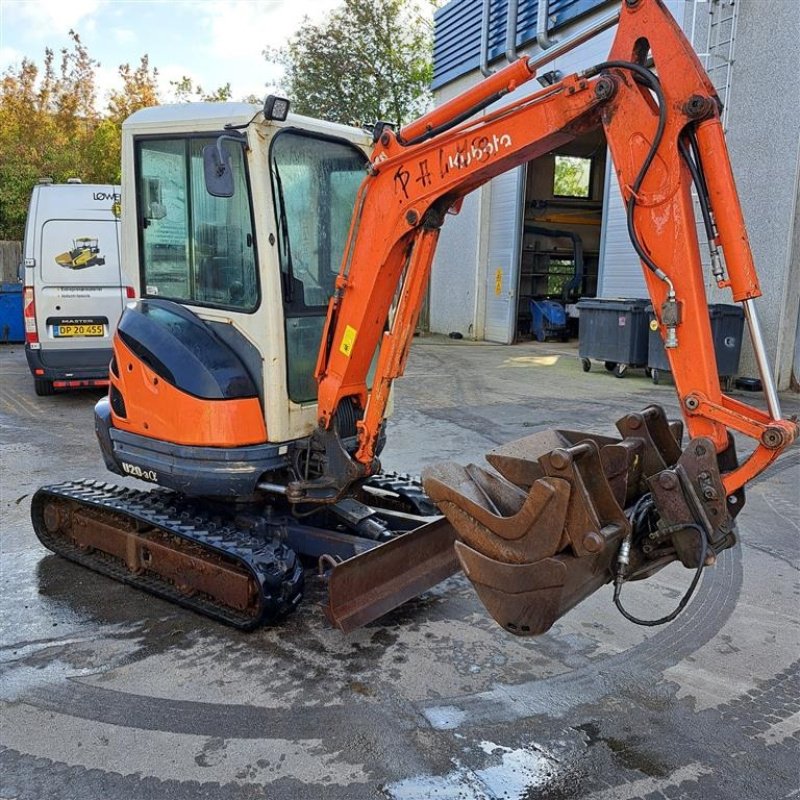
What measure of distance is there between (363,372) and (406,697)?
68.3 inches

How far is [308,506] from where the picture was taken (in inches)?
180

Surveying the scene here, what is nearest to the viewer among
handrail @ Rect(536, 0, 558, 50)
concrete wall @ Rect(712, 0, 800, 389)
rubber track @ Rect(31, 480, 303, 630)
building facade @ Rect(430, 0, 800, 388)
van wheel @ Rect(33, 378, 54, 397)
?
rubber track @ Rect(31, 480, 303, 630)

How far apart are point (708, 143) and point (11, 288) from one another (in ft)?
53.2

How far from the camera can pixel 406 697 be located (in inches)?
138

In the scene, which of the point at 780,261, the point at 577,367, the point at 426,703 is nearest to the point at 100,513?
the point at 426,703

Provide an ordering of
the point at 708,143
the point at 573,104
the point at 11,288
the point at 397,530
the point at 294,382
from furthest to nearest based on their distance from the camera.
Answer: the point at 11,288 → the point at 397,530 → the point at 294,382 → the point at 573,104 → the point at 708,143

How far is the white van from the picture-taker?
9.88 m

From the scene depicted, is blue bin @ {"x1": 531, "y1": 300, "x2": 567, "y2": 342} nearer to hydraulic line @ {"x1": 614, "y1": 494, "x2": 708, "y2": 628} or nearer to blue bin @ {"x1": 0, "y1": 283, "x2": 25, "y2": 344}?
blue bin @ {"x1": 0, "y1": 283, "x2": 25, "y2": 344}

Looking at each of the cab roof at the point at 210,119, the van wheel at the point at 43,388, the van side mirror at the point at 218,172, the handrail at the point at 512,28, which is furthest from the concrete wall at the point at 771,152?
the van wheel at the point at 43,388

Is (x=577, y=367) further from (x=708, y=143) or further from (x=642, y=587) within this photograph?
(x=708, y=143)

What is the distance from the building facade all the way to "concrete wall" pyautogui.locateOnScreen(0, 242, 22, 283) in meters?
10.7

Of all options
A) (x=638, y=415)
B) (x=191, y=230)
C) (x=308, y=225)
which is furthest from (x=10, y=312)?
(x=638, y=415)

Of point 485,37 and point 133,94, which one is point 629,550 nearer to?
point 485,37

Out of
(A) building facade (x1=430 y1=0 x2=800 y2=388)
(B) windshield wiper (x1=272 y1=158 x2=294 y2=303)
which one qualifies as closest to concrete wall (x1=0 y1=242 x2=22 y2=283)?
(A) building facade (x1=430 y1=0 x2=800 y2=388)
